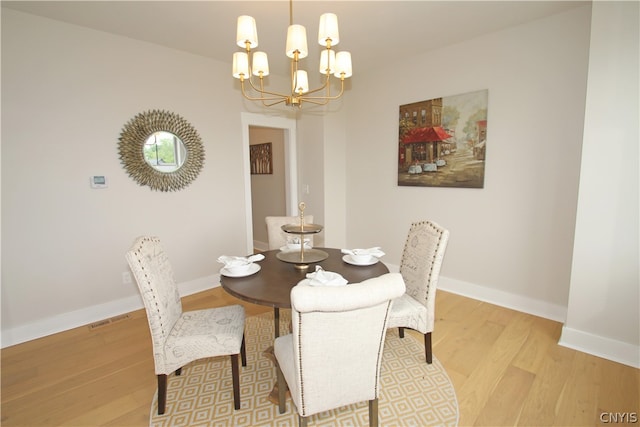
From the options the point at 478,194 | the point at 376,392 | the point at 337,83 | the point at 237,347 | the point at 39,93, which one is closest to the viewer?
the point at 376,392

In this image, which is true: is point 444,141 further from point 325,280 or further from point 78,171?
point 78,171

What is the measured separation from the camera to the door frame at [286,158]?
156 inches

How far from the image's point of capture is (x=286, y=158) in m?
4.52

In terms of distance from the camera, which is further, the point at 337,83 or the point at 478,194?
the point at 337,83

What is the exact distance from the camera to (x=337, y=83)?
427 centimetres

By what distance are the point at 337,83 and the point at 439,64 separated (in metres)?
1.37

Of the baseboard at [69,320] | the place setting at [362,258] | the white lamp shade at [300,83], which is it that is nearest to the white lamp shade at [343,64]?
the white lamp shade at [300,83]

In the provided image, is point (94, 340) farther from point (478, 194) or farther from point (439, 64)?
point (439, 64)

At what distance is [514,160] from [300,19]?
2.32 meters

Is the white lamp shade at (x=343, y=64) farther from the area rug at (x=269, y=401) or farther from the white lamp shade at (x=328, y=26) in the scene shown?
the area rug at (x=269, y=401)

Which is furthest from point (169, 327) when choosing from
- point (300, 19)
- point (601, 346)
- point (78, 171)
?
point (601, 346)

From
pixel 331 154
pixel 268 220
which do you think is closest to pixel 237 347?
pixel 268 220

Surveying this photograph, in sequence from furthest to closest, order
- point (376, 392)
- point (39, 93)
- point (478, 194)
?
point (478, 194), point (39, 93), point (376, 392)

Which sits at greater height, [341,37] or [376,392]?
[341,37]
